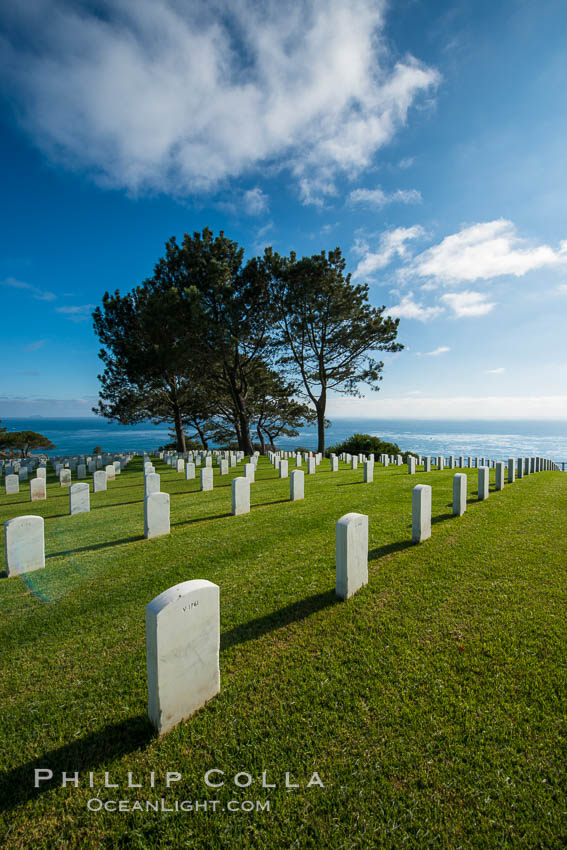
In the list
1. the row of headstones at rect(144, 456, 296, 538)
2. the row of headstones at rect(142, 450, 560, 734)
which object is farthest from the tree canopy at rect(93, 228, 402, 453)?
the row of headstones at rect(142, 450, 560, 734)

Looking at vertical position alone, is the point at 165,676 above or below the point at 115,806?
above

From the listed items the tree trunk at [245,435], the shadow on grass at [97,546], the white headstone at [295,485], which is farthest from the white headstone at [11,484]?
the tree trunk at [245,435]

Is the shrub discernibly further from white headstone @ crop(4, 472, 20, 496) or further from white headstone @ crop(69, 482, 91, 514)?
white headstone @ crop(69, 482, 91, 514)

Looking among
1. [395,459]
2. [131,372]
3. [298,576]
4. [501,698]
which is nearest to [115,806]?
[501,698]

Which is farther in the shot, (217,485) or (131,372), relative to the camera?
(131,372)

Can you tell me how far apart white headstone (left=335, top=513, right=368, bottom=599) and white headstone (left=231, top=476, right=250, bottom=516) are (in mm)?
3897

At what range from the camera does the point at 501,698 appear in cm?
237

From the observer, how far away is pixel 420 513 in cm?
528

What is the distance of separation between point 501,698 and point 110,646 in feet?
10.0

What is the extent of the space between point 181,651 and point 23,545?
3985mm

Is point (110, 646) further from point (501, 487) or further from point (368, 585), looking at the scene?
point (501, 487)

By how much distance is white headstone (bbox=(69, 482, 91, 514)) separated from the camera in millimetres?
8352

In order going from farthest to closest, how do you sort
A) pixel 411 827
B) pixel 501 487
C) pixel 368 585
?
1. pixel 501 487
2. pixel 368 585
3. pixel 411 827

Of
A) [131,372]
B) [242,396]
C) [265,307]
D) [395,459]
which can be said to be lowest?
[395,459]
